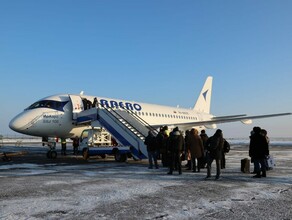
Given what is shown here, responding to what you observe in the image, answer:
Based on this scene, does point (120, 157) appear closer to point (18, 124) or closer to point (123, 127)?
point (123, 127)

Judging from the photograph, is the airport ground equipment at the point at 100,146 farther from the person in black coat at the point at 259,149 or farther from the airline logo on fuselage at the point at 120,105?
the person in black coat at the point at 259,149

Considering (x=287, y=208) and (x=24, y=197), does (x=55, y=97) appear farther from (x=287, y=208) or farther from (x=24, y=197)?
(x=287, y=208)

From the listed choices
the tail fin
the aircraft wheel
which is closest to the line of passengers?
the aircraft wheel

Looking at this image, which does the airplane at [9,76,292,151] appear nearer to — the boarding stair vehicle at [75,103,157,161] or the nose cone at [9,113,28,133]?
the nose cone at [9,113,28,133]

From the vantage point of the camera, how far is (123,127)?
17156 mm

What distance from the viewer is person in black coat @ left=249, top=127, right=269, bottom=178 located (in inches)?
431

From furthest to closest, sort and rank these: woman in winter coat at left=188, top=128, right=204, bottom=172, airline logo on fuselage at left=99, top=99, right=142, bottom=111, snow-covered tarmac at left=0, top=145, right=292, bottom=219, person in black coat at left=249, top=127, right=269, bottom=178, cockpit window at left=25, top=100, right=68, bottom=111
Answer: airline logo on fuselage at left=99, top=99, right=142, bottom=111 → cockpit window at left=25, top=100, right=68, bottom=111 → woman in winter coat at left=188, top=128, right=204, bottom=172 → person in black coat at left=249, top=127, right=269, bottom=178 → snow-covered tarmac at left=0, top=145, right=292, bottom=219

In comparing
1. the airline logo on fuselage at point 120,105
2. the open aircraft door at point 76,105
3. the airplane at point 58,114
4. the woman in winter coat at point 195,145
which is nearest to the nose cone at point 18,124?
the airplane at point 58,114

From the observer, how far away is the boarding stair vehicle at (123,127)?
16078 millimetres

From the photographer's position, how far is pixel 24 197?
6.84m

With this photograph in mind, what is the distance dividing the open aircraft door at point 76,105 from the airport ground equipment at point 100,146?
1937mm

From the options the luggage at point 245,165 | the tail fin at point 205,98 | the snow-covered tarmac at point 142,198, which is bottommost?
the snow-covered tarmac at point 142,198

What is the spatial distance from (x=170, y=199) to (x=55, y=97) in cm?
1671

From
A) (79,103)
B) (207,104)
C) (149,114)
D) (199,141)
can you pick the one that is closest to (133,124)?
(79,103)
